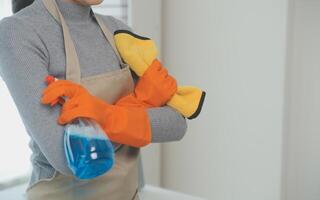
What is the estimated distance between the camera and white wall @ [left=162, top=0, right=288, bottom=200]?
5.86ft

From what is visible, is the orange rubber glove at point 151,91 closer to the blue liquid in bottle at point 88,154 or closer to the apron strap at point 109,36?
the apron strap at point 109,36

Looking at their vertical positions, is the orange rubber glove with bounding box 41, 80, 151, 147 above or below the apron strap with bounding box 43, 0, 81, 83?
below

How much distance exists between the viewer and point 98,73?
909 millimetres

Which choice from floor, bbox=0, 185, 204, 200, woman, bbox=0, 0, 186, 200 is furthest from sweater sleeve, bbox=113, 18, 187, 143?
floor, bbox=0, 185, 204, 200

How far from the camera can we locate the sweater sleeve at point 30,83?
76 centimetres

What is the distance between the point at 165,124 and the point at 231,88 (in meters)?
1.06

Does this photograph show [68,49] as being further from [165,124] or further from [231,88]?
[231,88]

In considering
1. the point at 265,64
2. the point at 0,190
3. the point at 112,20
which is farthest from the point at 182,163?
the point at 112,20

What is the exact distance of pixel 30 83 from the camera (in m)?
0.77

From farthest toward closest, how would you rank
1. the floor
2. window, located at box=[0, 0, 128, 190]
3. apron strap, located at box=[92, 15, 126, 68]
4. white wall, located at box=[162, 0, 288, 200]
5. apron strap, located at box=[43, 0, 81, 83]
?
white wall, located at box=[162, 0, 288, 200]
window, located at box=[0, 0, 128, 190]
the floor
apron strap, located at box=[92, 15, 126, 68]
apron strap, located at box=[43, 0, 81, 83]

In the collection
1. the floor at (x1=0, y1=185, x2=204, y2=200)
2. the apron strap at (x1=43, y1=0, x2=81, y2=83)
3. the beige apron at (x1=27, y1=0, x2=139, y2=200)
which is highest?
the apron strap at (x1=43, y1=0, x2=81, y2=83)

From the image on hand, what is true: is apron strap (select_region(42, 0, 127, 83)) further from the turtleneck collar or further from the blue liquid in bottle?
the blue liquid in bottle

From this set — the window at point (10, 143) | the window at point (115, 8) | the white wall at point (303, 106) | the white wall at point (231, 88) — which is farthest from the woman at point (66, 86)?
the white wall at point (303, 106)

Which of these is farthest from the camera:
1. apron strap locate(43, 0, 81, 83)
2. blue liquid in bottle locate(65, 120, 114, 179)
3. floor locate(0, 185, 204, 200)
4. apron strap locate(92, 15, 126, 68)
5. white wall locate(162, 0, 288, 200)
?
white wall locate(162, 0, 288, 200)
